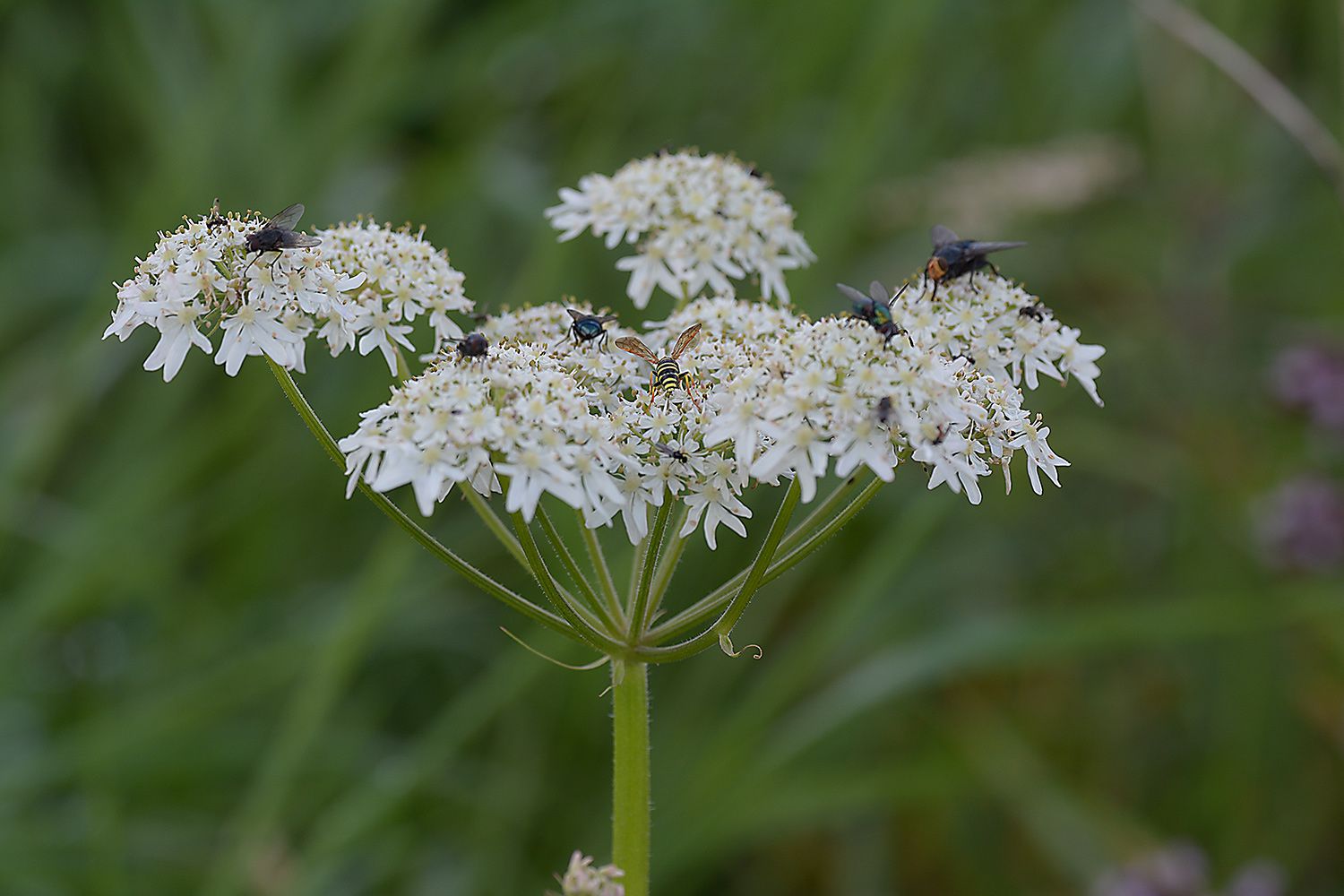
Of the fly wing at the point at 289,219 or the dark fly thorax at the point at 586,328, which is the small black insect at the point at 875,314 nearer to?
the dark fly thorax at the point at 586,328

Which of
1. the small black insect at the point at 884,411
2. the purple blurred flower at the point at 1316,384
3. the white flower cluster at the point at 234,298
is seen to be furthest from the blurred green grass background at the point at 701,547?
the small black insect at the point at 884,411

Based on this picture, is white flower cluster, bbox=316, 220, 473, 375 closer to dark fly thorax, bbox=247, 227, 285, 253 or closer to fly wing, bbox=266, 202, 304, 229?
fly wing, bbox=266, 202, 304, 229

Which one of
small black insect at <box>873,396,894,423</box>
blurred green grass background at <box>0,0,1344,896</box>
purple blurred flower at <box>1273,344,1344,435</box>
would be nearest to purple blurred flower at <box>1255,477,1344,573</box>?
blurred green grass background at <box>0,0,1344,896</box>

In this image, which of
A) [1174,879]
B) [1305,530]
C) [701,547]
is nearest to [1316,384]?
[1305,530]

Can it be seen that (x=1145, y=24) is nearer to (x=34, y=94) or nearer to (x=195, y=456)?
(x=195, y=456)

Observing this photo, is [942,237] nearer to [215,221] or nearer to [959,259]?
[959,259]

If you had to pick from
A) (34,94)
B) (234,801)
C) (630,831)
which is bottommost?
(630,831)

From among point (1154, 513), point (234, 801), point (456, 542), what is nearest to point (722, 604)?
point (456, 542)
